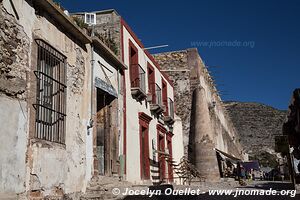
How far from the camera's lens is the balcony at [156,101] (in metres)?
14.0

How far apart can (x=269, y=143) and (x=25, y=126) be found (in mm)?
50611

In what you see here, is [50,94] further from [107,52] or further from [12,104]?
[107,52]

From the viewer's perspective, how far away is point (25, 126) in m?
5.73

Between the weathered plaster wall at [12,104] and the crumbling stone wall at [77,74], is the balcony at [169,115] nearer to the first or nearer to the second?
the crumbling stone wall at [77,74]

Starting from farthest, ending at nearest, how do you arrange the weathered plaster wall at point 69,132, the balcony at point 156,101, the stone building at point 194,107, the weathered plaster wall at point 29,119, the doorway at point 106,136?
the stone building at point 194,107 < the balcony at point 156,101 < the doorway at point 106,136 < the weathered plaster wall at point 69,132 < the weathered plaster wall at point 29,119

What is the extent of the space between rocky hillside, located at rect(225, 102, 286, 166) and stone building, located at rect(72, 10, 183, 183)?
37440 millimetres

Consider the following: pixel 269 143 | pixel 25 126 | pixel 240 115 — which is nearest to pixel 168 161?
pixel 25 126

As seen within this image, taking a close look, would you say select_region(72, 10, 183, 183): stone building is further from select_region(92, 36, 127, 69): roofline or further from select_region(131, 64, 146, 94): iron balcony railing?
select_region(92, 36, 127, 69): roofline

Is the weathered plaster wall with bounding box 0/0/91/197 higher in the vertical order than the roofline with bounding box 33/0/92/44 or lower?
lower

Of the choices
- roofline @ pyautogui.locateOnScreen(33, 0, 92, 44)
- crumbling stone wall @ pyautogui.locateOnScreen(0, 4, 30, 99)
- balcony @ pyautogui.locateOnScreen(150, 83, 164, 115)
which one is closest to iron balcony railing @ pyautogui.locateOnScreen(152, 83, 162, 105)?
balcony @ pyautogui.locateOnScreen(150, 83, 164, 115)

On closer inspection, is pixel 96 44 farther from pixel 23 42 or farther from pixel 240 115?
pixel 240 115

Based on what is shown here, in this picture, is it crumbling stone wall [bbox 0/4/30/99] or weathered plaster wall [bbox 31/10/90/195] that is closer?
crumbling stone wall [bbox 0/4/30/99]

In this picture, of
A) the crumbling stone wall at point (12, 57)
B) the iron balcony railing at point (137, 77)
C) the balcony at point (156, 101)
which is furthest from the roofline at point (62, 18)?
the balcony at point (156, 101)

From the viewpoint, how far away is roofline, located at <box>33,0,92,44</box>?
6.66 m
